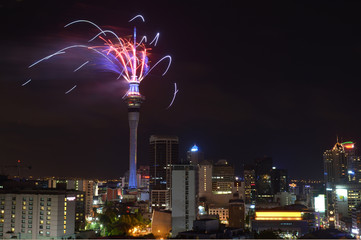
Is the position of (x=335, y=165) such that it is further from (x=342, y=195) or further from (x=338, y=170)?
(x=342, y=195)

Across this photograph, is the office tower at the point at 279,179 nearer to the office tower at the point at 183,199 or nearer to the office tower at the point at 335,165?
the office tower at the point at 335,165

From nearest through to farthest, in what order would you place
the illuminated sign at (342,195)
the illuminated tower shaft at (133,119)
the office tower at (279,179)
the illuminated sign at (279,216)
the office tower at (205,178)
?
the illuminated sign at (279,216)
the illuminated sign at (342,195)
the illuminated tower shaft at (133,119)
the office tower at (205,178)
the office tower at (279,179)

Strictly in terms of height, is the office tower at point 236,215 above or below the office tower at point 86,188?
below

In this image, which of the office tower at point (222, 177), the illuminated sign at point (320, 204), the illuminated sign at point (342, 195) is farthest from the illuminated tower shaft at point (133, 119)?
the illuminated sign at point (342, 195)

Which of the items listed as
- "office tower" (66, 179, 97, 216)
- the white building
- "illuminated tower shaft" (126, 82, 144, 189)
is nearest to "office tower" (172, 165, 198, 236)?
the white building

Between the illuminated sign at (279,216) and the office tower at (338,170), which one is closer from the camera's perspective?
the illuminated sign at (279,216)

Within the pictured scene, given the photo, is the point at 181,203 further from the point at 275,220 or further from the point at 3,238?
the point at 275,220

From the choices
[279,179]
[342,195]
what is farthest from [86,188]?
[279,179]
